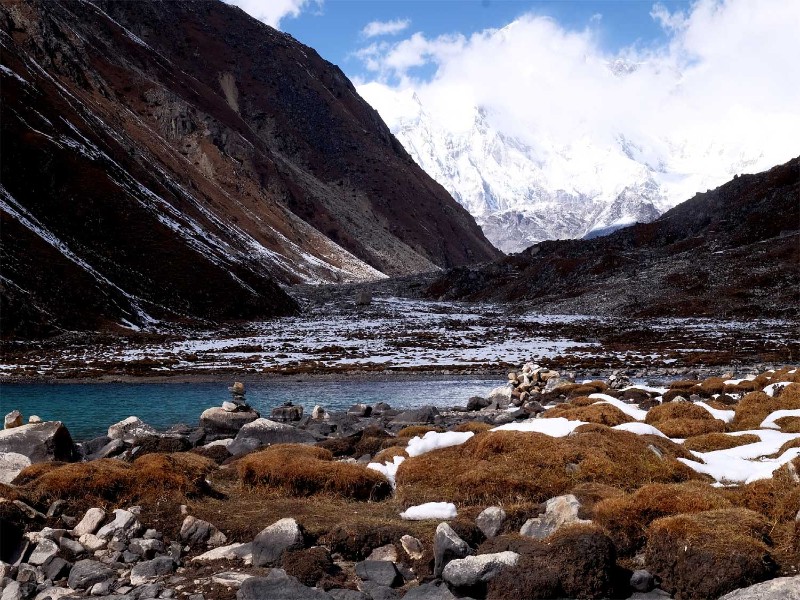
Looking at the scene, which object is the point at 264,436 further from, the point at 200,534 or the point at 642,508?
the point at 642,508

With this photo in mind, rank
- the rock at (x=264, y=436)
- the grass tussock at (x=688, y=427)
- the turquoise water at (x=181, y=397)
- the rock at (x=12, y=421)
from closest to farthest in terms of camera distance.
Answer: the grass tussock at (x=688, y=427) < the rock at (x=264, y=436) < the rock at (x=12, y=421) < the turquoise water at (x=181, y=397)

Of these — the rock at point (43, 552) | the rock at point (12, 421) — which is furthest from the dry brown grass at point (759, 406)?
the rock at point (12, 421)

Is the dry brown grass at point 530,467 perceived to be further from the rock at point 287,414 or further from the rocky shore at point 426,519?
the rock at point 287,414

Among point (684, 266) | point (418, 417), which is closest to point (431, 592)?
point (418, 417)

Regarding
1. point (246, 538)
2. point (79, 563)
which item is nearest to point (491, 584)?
point (246, 538)

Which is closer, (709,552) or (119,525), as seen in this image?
(709,552)

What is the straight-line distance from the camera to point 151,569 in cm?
1230

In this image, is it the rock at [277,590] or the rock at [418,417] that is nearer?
the rock at [277,590]

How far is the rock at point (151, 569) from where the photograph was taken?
1202 cm

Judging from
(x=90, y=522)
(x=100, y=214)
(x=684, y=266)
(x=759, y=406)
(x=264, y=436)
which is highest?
(x=100, y=214)

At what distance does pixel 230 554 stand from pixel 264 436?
12.1 meters

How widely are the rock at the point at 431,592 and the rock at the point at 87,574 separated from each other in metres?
5.17

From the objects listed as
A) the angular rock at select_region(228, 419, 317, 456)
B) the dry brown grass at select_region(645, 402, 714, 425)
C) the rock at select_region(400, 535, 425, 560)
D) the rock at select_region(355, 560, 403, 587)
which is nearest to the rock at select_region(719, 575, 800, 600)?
the rock at select_region(355, 560, 403, 587)

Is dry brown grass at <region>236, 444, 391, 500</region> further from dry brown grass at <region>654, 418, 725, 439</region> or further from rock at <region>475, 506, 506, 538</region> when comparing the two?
dry brown grass at <region>654, 418, 725, 439</region>
